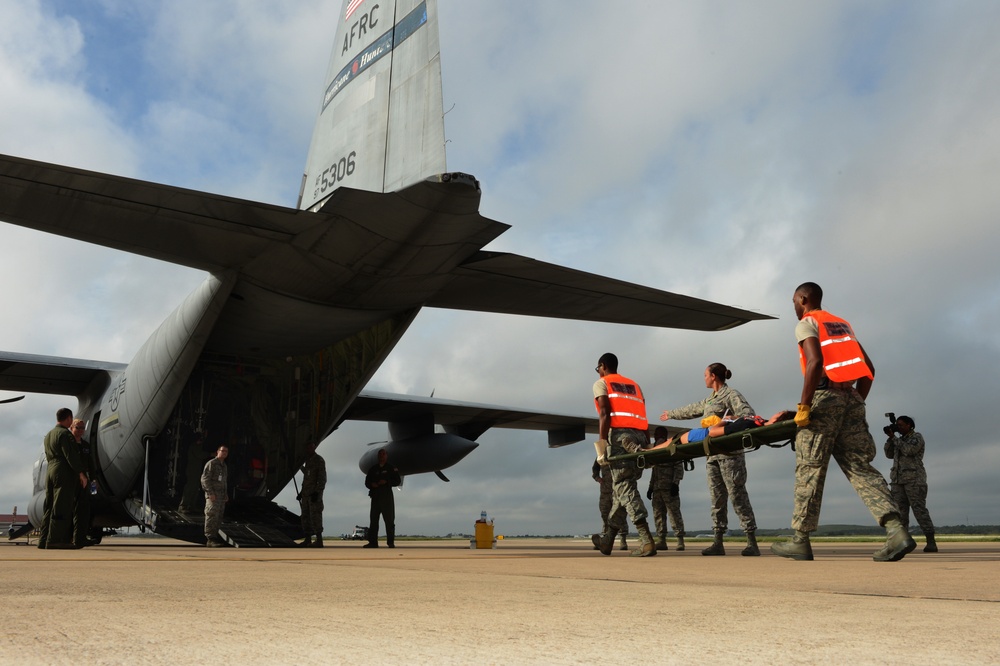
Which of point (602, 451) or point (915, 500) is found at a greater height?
point (602, 451)

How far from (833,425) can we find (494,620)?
3.62 m

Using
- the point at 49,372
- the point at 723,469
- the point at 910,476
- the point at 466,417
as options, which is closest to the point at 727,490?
the point at 723,469

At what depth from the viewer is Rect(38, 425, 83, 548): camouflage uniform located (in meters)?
8.38

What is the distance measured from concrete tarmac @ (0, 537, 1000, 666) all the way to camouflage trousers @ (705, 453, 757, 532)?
12.6 ft

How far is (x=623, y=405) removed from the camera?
727 centimetres

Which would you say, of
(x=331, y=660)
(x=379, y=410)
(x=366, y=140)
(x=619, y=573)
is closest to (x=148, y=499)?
(x=379, y=410)

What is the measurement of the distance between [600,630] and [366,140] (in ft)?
22.2

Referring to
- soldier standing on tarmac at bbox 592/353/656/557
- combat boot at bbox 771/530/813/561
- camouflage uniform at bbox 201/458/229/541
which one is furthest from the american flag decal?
combat boot at bbox 771/530/813/561

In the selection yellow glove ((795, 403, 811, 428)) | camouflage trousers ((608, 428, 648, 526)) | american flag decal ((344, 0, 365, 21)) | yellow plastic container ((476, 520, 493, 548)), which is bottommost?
yellow plastic container ((476, 520, 493, 548))

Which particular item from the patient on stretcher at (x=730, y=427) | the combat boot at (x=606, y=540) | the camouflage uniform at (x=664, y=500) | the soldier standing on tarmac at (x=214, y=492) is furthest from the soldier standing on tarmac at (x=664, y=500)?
the soldier standing on tarmac at (x=214, y=492)

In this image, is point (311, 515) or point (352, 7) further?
point (311, 515)

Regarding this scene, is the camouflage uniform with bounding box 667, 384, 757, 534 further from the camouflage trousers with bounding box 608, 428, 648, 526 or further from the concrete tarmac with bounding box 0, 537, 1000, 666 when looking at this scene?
the concrete tarmac with bounding box 0, 537, 1000, 666

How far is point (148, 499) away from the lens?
12.0 m

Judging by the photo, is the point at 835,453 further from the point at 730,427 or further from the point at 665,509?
the point at 665,509
